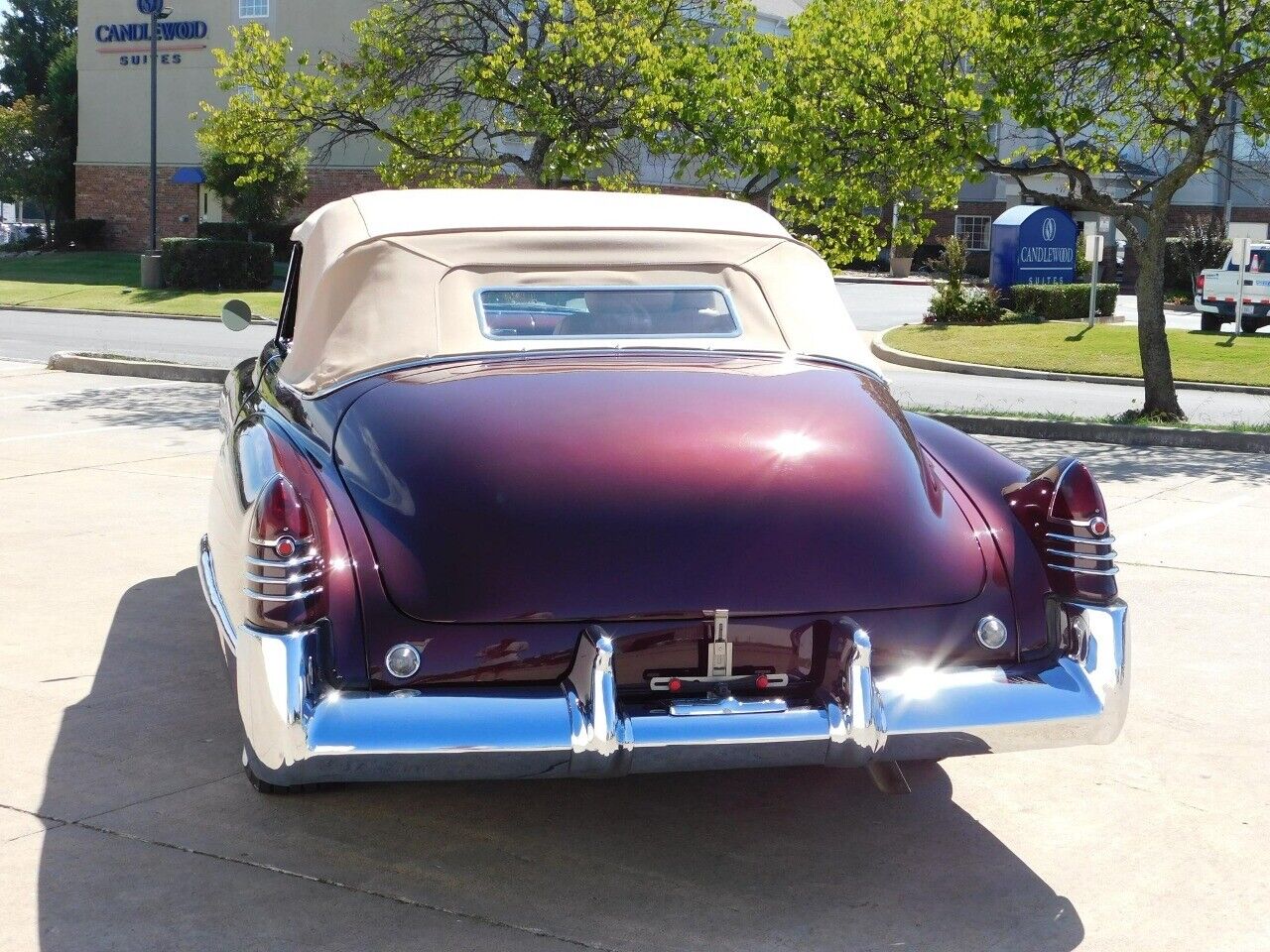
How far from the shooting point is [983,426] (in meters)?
13.9

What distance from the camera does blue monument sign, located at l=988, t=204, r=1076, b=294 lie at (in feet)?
104

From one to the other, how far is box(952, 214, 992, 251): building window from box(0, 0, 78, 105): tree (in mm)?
33644

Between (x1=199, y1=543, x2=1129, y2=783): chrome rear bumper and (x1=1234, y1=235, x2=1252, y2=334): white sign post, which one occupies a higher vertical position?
(x1=1234, y1=235, x2=1252, y2=334): white sign post

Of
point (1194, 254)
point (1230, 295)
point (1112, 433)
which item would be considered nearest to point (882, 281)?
point (1194, 254)

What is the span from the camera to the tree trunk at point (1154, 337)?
14.6 meters

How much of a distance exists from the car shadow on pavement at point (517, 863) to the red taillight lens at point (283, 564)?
0.73 meters

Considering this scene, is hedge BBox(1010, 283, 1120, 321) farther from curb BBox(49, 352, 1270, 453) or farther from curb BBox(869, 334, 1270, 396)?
curb BBox(49, 352, 1270, 453)

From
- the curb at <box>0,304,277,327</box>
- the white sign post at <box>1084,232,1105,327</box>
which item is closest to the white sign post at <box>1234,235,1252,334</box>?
the white sign post at <box>1084,232,1105,327</box>

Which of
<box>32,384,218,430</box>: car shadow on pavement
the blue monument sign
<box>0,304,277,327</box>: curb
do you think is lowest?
<box>32,384,218,430</box>: car shadow on pavement

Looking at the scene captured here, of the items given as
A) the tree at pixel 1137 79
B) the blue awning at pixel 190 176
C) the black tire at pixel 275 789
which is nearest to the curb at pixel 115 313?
the blue awning at pixel 190 176

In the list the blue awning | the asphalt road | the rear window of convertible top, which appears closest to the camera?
the rear window of convertible top

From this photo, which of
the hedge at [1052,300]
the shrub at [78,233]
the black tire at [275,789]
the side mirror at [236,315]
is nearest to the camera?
the black tire at [275,789]

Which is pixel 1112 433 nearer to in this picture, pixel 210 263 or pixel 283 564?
pixel 283 564

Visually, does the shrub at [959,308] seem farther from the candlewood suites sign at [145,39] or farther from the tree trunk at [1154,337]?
the candlewood suites sign at [145,39]
